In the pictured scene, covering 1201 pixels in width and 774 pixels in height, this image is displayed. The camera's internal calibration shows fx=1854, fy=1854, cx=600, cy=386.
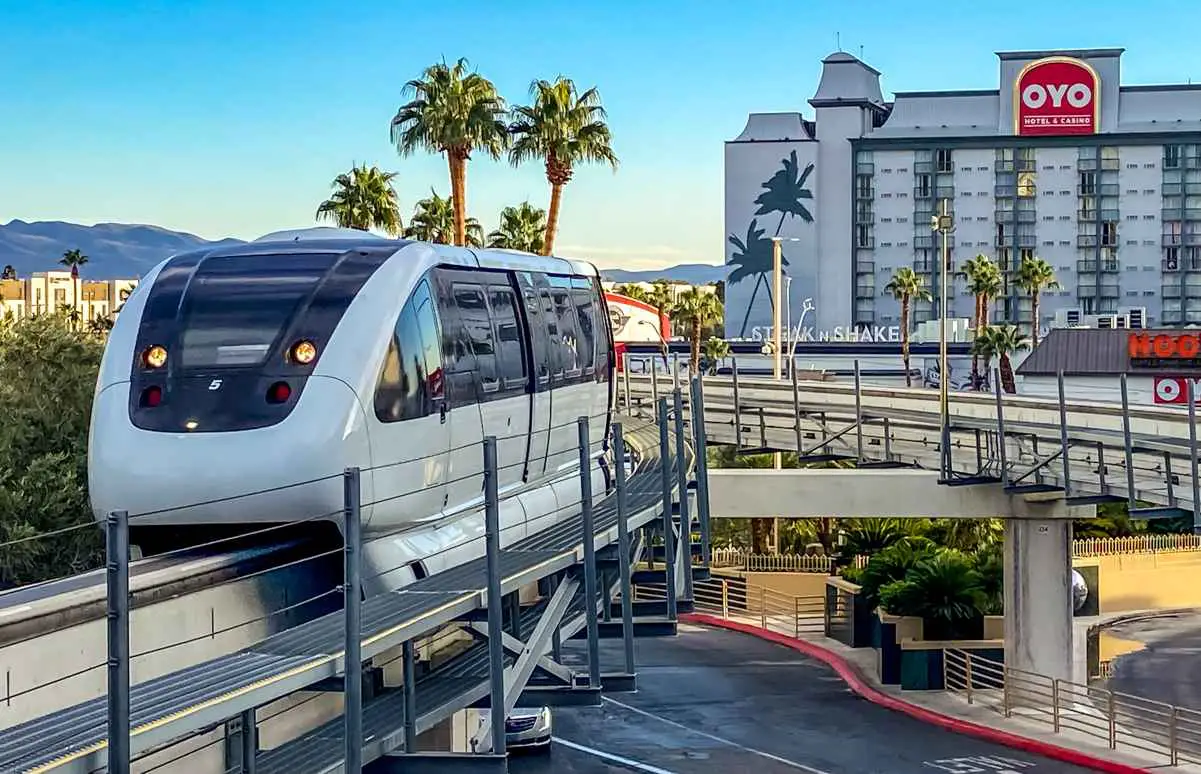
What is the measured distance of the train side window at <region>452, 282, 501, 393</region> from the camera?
51.3 feet

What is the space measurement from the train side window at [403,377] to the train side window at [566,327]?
5026 millimetres

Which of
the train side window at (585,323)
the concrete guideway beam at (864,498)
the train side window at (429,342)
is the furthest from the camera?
the concrete guideway beam at (864,498)

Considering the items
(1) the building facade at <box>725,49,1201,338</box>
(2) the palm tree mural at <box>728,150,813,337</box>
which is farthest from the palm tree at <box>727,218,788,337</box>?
(1) the building facade at <box>725,49,1201,338</box>

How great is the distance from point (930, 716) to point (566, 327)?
74.1 ft

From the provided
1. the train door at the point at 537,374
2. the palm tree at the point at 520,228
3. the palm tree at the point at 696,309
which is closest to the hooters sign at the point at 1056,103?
the palm tree at the point at 696,309

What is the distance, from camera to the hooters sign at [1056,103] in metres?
155

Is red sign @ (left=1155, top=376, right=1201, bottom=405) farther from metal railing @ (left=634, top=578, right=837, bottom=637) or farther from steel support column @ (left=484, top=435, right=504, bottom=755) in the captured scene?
steel support column @ (left=484, top=435, right=504, bottom=755)

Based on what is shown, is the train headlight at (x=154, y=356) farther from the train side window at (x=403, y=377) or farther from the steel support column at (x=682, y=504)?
the steel support column at (x=682, y=504)

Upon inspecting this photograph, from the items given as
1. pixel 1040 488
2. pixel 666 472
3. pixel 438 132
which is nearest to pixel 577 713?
pixel 1040 488

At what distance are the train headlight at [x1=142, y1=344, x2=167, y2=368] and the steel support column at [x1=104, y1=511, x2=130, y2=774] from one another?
6.07 m

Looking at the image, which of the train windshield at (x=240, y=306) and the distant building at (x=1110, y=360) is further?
the distant building at (x=1110, y=360)

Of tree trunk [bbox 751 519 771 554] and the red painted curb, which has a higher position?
tree trunk [bbox 751 519 771 554]

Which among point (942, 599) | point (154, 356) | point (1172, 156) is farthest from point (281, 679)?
point (1172, 156)

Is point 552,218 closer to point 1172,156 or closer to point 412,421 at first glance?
point 412,421
